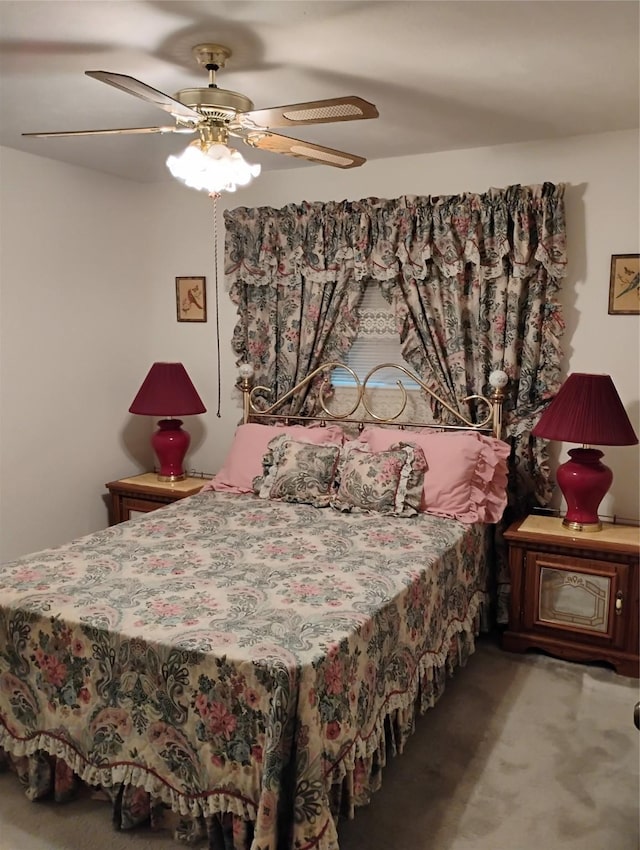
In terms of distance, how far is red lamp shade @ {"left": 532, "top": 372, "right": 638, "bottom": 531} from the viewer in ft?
10.2

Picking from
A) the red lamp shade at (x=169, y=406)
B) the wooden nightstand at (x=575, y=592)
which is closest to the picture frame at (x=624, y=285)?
the wooden nightstand at (x=575, y=592)

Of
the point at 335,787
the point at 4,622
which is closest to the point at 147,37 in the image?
the point at 4,622

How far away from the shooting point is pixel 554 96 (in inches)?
109

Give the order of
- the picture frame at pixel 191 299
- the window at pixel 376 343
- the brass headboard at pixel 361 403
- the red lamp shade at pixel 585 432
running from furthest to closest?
the picture frame at pixel 191 299
the window at pixel 376 343
the brass headboard at pixel 361 403
the red lamp shade at pixel 585 432

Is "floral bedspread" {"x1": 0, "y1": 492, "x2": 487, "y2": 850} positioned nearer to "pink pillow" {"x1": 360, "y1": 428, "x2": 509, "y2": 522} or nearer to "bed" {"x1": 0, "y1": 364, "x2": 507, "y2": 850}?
"bed" {"x1": 0, "y1": 364, "x2": 507, "y2": 850}

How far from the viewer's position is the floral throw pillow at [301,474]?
351 cm

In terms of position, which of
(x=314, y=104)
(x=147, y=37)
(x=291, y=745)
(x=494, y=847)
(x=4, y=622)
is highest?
(x=147, y=37)

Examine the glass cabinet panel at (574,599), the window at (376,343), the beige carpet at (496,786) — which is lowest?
the beige carpet at (496,786)

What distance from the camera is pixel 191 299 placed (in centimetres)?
452

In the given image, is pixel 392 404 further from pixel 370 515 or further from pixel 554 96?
pixel 554 96

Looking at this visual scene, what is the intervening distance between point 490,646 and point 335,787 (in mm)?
1727

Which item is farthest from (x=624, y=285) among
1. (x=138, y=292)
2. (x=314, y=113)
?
(x=138, y=292)

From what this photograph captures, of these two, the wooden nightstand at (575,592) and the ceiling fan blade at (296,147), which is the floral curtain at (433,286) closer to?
the wooden nightstand at (575,592)

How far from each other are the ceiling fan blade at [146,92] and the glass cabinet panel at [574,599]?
8.14ft
